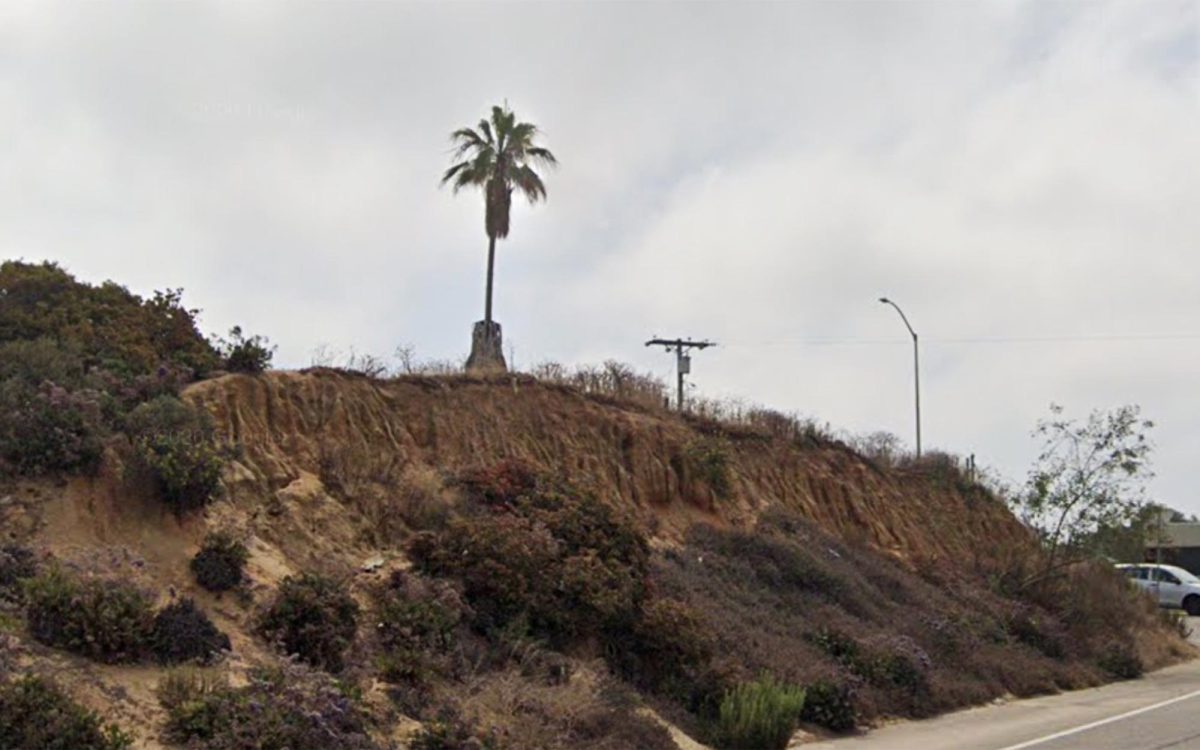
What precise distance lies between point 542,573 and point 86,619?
673 centimetres

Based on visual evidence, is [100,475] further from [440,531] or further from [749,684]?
[749,684]

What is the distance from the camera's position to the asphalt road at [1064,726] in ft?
52.2

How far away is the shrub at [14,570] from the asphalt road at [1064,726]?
980 centimetres

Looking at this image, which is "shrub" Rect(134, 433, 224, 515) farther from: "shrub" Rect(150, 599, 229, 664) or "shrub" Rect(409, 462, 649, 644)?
"shrub" Rect(409, 462, 649, 644)

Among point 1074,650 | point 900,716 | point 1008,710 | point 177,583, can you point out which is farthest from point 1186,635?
point 177,583

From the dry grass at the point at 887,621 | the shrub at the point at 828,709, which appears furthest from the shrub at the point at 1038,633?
the shrub at the point at 828,709

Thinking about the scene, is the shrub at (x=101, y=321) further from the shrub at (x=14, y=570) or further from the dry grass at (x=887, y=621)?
the dry grass at (x=887, y=621)

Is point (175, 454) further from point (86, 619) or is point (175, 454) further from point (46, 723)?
point (46, 723)

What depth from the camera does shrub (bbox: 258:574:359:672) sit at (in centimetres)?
1334

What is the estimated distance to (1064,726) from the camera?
715 inches

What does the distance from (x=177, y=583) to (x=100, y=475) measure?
1.84 m

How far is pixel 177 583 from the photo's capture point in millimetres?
13703

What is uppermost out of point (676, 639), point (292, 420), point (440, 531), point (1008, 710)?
point (292, 420)

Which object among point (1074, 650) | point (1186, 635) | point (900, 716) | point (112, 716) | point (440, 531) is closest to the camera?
point (112, 716)
